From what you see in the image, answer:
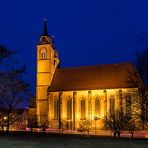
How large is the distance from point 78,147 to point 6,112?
34.3m

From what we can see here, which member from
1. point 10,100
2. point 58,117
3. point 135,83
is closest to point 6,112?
point 10,100

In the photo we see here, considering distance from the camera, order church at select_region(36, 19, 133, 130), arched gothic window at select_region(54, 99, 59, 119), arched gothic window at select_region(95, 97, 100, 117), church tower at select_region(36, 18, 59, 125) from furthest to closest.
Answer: church tower at select_region(36, 18, 59, 125), arched gothic window at select_region(54, 99, 59, 119), arched gothic window at select_region(95, 97, 100, 117), church at select_region(36, 19, 133, 130)

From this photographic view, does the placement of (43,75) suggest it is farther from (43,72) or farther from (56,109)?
(56,109)

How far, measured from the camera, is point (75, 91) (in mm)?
80625

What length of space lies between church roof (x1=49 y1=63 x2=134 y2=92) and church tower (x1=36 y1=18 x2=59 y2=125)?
185cm

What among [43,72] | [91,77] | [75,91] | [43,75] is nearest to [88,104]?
[75,91]

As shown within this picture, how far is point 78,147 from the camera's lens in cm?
1772

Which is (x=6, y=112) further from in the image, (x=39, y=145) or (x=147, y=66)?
(x=39, y=145)

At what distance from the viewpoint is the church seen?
7762 cm

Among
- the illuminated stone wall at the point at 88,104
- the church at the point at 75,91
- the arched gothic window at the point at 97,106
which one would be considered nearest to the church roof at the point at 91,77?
the church at the point at 75,91

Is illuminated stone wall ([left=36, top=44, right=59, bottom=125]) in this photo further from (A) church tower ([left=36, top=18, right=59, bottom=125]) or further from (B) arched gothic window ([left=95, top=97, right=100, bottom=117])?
(B) arched gothic window ([left=95, top=97, right=100, bottom=117])

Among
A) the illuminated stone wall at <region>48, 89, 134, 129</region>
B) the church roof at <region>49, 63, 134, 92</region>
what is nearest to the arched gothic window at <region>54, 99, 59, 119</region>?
the illuminated stone wall at <region>48, 89, 134, 129</region>

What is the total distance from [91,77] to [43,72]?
10881mm

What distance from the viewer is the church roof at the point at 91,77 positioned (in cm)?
7904
